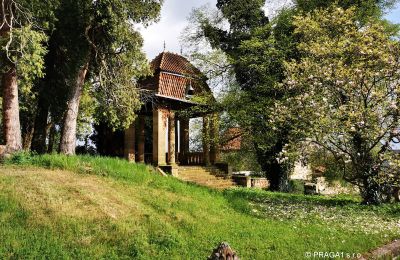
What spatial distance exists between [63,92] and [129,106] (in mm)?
4118

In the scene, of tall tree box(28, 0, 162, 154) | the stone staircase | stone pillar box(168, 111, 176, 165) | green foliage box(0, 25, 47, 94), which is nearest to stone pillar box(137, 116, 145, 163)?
stone pillar box(168, 111, 176, 165)

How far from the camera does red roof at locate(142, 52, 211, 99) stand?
24438 millimetres

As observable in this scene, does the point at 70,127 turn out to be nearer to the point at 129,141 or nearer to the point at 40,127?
the point at 40,127

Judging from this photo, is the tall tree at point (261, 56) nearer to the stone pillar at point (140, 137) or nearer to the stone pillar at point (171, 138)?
the stone pillar at point (171, 138)

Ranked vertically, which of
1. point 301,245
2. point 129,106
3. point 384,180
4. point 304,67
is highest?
point 304,67

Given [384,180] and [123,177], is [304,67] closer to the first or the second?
[384,180]

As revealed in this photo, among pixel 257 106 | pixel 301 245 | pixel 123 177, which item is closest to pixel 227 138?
pixel 257 106

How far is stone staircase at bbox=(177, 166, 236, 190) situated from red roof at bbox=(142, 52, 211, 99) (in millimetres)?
4596

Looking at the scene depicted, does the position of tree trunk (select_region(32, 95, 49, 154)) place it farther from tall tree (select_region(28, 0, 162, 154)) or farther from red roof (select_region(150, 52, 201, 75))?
red roof (select_region(150, 52, 201, 75))

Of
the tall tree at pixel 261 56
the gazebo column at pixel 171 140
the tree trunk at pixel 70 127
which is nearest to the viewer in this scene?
the tree trunk at pixel 70 127

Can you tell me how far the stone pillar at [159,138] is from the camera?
22938 mm

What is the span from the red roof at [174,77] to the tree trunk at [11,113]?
10.2 m

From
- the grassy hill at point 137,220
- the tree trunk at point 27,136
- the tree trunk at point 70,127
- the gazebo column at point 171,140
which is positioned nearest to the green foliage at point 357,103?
the grassy hill at point 137,220

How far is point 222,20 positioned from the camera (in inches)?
1138
